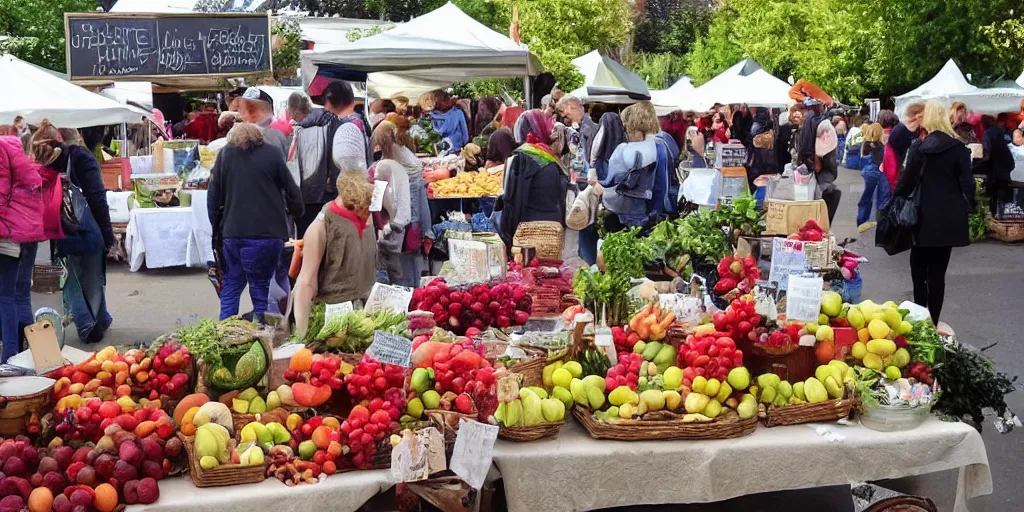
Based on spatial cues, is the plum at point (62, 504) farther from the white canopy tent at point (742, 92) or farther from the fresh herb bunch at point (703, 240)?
the white canopy tent at point (742, 92)

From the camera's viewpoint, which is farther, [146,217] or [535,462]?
[146,217]

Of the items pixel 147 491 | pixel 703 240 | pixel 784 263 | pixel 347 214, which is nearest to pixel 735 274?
pixel 784 263

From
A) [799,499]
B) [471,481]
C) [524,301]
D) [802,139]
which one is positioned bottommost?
[799,499]

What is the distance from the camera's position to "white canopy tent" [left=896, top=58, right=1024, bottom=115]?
17.8 metres

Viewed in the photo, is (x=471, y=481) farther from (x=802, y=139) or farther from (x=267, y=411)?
(x=802, y=139)

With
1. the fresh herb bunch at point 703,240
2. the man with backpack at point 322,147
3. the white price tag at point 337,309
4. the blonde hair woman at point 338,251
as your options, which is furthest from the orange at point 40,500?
the man with backpack at point 322,147

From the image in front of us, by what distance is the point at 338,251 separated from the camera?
5.79 m

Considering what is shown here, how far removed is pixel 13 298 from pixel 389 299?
323 centimetres

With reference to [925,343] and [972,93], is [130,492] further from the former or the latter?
[972,93]

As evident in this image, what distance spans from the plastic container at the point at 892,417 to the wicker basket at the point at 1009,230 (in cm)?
968

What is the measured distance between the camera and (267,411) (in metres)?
4.37

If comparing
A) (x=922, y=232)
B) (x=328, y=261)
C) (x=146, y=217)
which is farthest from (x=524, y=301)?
(x=146, y=217)

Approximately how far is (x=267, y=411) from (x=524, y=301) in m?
2.08

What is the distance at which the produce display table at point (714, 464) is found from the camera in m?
4.21
